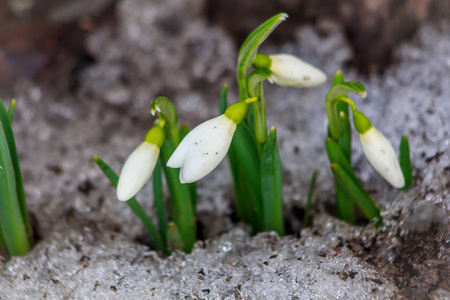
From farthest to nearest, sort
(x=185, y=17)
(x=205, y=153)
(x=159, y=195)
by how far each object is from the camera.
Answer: (x=185, y=17) → (x=159, y=195) → (x=205, y=153)

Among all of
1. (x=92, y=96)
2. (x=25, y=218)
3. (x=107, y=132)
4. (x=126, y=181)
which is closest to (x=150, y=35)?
(x=92, y=96)

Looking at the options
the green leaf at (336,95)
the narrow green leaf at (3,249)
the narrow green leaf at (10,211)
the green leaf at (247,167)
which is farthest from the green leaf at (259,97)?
the narrow green leaf at (3,249)

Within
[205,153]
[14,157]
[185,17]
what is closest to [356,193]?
[205,153]

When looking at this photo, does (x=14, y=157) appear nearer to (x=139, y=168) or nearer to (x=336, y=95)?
(x=139, y=168)

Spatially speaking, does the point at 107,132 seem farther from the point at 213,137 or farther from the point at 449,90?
the point at 449,90

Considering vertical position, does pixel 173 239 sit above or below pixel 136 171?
below

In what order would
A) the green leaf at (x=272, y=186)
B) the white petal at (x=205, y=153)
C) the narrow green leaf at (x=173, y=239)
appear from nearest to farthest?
1. the white petal at (x=205, y=153)
2. the green leaf at (x=272, y=186)
3. the narrow green leaf at (x=173, y=239)

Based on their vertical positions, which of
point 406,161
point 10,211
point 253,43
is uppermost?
point 253,43

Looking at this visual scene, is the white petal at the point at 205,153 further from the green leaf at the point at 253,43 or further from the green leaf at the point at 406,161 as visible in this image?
the green leaf at the point at 406,161
